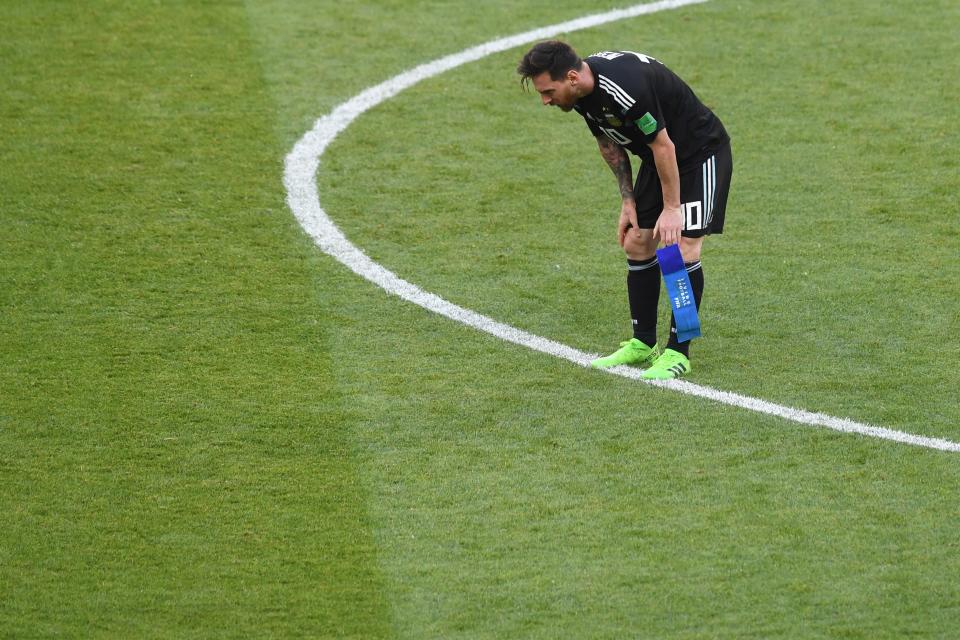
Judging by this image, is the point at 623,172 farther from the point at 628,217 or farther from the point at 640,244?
the point at 640,244

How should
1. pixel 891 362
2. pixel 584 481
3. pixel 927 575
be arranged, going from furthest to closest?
pixel 891 362 → pixel 584 481 → pixel 927 575

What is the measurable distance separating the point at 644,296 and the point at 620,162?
659 mm

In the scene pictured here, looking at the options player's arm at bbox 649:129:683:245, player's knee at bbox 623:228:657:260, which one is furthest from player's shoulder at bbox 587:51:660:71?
player's knee at bbox 623:228:657:260

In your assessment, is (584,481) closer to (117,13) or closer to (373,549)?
(373,549)

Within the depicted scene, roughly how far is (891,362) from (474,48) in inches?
195

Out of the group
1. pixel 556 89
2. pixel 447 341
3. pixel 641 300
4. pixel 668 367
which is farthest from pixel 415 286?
pixel 556 89

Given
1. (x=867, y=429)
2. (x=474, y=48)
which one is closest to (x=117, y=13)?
(x=474, y=48)

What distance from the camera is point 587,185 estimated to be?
887cm

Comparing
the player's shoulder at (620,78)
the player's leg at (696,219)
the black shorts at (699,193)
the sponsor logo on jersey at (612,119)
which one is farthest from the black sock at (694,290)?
the player's shoulder at (620,78)

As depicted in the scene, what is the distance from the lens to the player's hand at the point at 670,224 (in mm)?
6469

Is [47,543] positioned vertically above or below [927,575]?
below

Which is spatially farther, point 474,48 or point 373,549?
point 474,48

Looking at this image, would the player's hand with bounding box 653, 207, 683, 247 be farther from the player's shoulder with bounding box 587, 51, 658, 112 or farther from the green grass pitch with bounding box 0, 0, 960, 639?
the green grass pitch with bounding box 0, 0, 960, 639

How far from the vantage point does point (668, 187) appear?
6383mm
